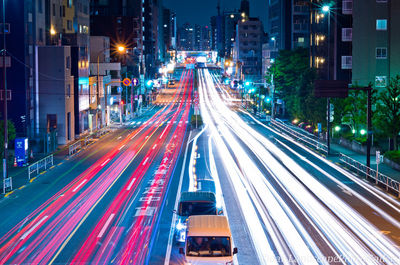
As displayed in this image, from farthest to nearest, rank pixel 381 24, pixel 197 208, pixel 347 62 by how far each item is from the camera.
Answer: pixel 347 62
pixel 381 24
pixel 197 208

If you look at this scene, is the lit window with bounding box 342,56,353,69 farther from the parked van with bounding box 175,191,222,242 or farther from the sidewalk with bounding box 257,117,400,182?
the parked van with bounding box 175,191,222,242

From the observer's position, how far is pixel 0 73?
50.9 m

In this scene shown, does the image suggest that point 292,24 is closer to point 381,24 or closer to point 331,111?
point 381,24

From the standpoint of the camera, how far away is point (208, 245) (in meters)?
17.2

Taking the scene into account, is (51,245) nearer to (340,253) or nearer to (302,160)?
(340,253)

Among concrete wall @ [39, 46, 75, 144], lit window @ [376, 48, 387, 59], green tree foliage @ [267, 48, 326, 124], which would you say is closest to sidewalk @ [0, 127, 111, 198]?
concrete wall @ [39, 46, 75, 144]

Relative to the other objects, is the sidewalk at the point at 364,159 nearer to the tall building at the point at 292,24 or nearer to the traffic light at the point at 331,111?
the traffic light at the point at 331,111

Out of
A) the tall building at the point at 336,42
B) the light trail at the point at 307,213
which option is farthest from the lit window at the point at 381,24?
the light trail at the point at 307,213

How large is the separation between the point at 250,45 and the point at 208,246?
166 meters

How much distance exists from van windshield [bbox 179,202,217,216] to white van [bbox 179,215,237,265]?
364 cm

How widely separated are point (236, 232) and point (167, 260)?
4.73 m

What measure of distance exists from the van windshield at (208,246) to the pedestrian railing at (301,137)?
34.0 meters

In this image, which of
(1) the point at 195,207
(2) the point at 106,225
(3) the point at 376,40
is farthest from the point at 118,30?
(1) the point at 195,207

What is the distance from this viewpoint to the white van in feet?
55.0
